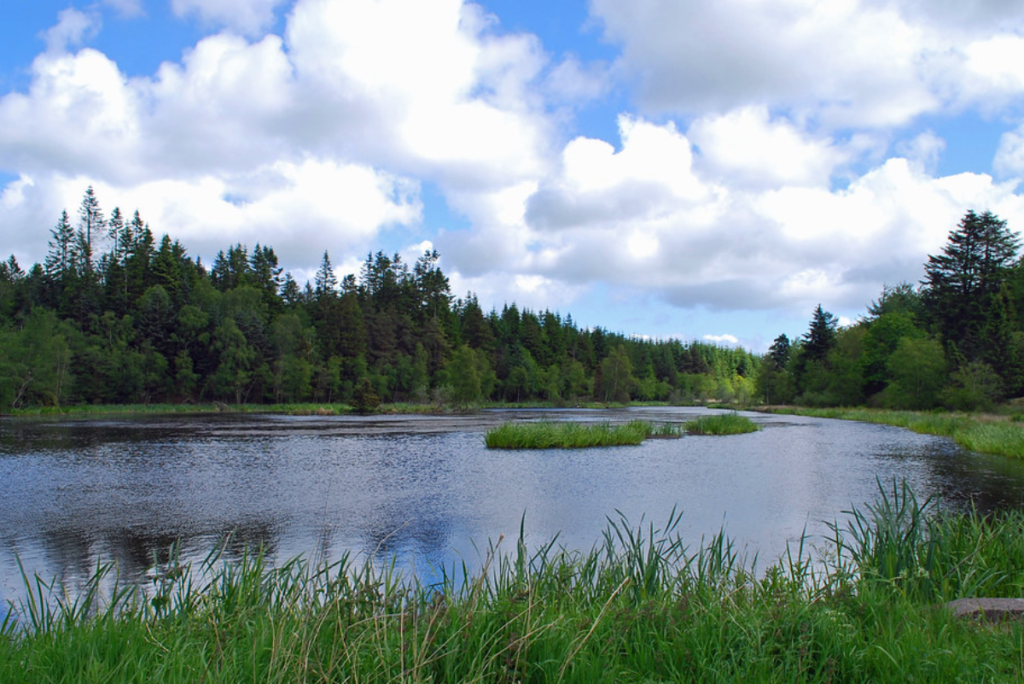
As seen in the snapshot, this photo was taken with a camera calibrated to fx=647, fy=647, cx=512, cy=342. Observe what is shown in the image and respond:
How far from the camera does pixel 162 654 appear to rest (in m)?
3.69

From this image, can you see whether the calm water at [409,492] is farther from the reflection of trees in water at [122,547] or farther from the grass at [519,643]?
the grass at [519,643]

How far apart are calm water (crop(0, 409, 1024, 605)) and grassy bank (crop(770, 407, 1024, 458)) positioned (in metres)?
0.99

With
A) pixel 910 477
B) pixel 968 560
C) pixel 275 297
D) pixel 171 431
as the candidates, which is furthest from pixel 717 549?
pixel 275 297

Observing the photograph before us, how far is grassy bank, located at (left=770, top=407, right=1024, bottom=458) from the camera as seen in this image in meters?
23.2

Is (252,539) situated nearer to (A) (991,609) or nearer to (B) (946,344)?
(A) (991,609)

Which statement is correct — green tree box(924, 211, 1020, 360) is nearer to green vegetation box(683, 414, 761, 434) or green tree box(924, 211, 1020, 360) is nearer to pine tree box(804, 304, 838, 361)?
pine tree box(804, 304, 838, 361)

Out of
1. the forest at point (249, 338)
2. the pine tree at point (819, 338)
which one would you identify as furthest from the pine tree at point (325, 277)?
the pine tree at point (819, 338)

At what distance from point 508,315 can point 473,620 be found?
10835 cm

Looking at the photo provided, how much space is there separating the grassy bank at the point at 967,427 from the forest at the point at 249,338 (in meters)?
32.3

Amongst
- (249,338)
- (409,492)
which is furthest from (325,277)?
(409,492)

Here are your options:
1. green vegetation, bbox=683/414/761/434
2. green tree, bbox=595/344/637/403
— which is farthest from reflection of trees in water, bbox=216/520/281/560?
green tree, bbox=595/344/637/403

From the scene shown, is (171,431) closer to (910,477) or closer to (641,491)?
(641,491)

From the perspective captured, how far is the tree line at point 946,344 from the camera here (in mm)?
44969

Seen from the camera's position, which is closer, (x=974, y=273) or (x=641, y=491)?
(x=641, y=491)
